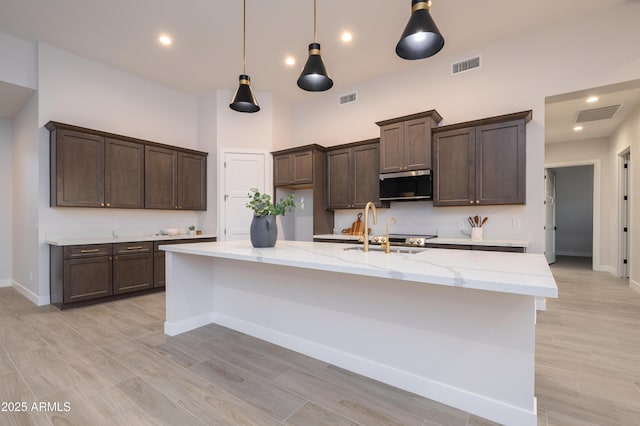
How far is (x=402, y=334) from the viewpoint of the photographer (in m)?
1.92

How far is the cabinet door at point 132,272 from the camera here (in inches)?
160

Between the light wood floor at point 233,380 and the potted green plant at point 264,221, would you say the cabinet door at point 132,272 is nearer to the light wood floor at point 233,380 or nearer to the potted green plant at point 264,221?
the light wood floor at point 233,380

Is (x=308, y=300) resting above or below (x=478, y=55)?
below

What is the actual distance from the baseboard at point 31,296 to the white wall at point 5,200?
0.38 m

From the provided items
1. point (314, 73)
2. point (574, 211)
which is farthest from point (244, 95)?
point (574, 211)

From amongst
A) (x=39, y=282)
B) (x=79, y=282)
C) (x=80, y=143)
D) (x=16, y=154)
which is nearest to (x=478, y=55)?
(x=80, y=143)

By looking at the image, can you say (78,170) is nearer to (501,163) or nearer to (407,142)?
(407,142)

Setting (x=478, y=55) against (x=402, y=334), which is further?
(x=478, y=55)

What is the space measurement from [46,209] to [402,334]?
4.60 metres

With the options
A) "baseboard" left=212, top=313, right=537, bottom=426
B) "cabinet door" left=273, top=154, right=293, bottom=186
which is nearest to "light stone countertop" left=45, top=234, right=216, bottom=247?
"cabinet door" left=273, top=154, right=293, bottom=186

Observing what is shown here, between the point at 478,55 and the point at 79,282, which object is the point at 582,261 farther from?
the point at 79,282

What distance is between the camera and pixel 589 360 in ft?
7.72

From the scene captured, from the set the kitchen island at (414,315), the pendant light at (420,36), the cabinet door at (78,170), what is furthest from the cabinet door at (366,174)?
the cabinet door at (78,170)

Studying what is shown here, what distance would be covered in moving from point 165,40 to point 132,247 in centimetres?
278
